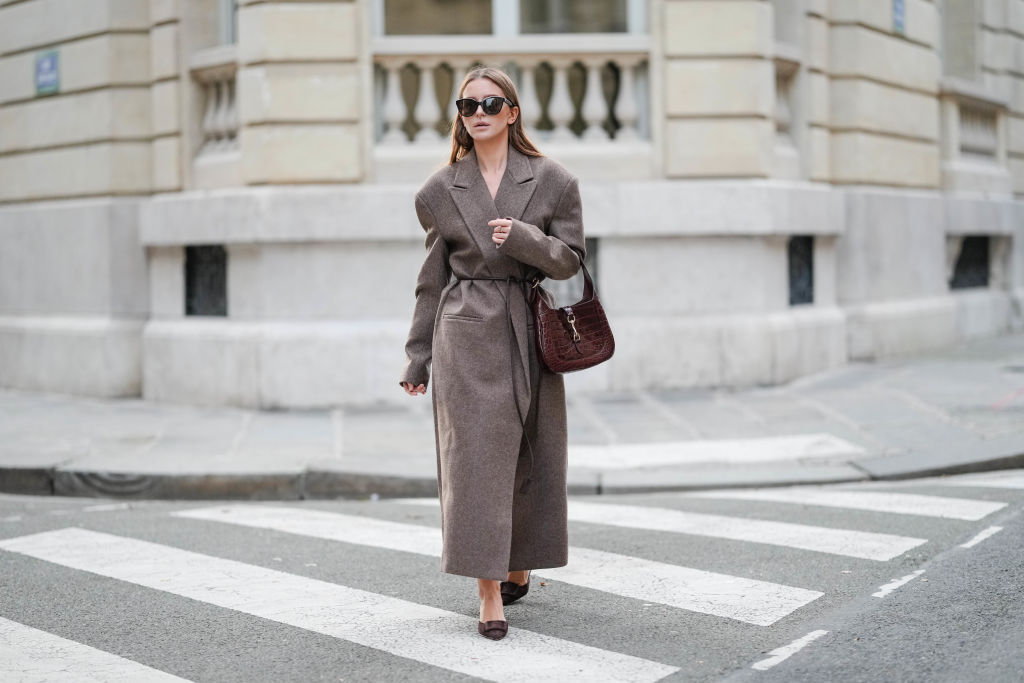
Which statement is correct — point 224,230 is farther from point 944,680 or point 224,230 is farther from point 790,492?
point 944,680

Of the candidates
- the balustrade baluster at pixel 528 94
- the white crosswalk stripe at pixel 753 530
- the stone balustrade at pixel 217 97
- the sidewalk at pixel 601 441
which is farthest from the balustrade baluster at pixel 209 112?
the white crosswalk stripe at pixel 753 530

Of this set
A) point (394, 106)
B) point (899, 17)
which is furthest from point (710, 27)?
point (899, 17)

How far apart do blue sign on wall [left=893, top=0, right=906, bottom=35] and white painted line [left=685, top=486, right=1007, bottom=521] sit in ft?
23.4

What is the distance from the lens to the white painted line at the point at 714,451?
312 inches

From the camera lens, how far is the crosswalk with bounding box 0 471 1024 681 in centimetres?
420

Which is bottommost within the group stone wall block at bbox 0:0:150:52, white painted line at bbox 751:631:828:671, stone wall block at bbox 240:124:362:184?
white painted line at bbox 751:631:828:671

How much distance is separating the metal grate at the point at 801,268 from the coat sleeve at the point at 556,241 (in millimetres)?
7208

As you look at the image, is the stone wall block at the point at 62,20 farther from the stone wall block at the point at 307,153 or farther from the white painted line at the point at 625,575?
the white painted line at the point at 625,575

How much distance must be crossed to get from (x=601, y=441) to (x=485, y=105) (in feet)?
14.7

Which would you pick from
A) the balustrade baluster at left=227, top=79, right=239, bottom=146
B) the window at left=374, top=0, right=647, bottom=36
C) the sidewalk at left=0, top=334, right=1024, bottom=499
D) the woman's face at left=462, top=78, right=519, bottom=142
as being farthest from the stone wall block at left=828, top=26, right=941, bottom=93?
the woman's face at left=462, top=78, right=519, bottom=142

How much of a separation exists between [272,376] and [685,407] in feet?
10.2

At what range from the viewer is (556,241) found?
4441mm

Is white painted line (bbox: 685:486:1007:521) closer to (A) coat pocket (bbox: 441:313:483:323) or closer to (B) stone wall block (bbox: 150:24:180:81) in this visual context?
(A) coat pocket (bbox: 441:313:483:323)

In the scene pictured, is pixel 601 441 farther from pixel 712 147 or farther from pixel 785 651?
pixel 785 651
